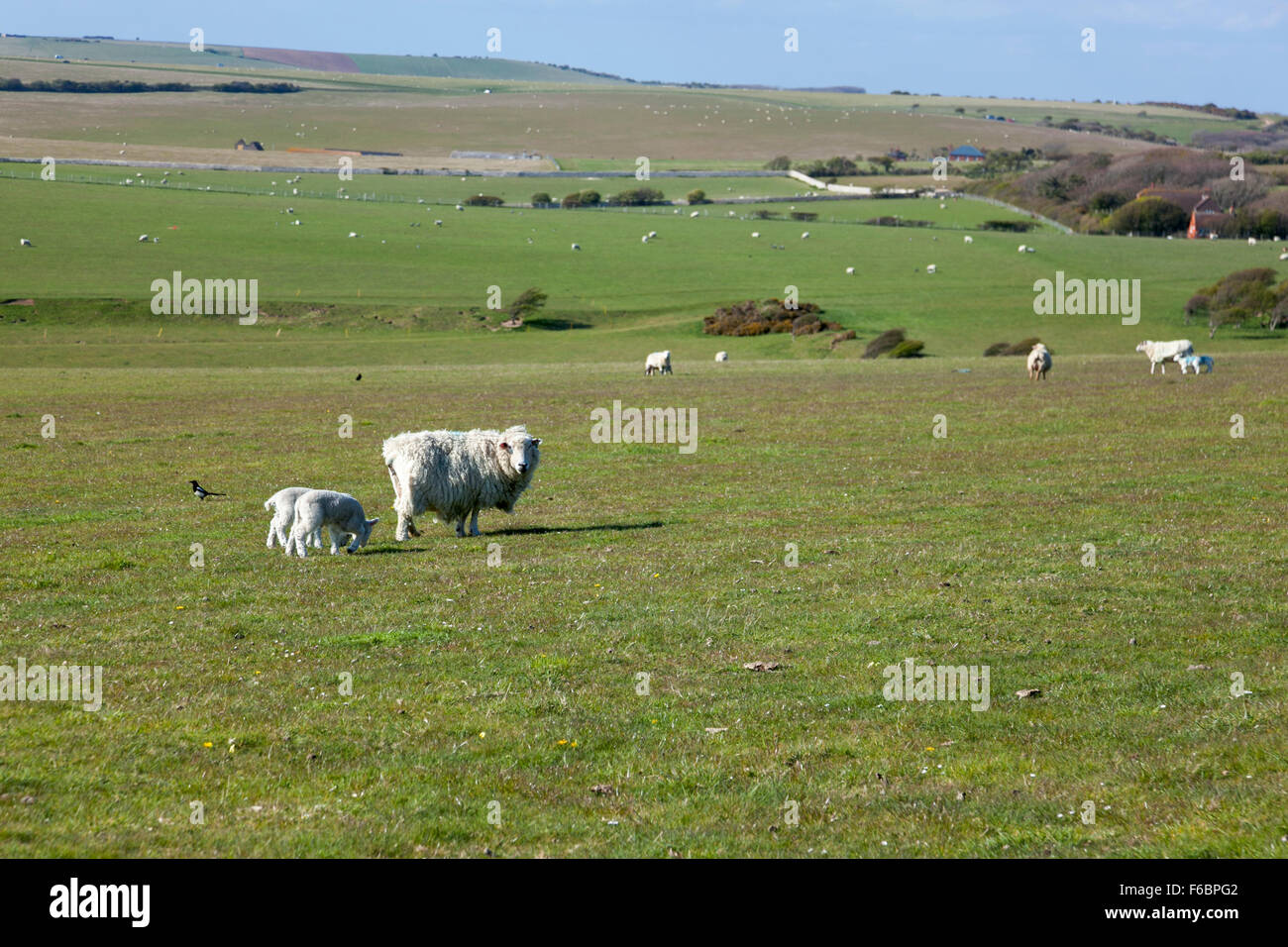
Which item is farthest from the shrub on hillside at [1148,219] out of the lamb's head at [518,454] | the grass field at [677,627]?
the lamb's head at [518,454]

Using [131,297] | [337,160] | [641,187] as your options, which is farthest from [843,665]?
[337,160]

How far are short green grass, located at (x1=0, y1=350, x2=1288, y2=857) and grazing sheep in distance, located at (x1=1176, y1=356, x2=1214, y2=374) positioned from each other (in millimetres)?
16509

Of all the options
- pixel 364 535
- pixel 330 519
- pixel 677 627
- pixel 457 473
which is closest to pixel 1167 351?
pixel 457 473

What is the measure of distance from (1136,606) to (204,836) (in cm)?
1037

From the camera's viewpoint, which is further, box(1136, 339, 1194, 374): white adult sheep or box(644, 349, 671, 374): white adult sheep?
box(644, 349, 671, 374): white adult sheep

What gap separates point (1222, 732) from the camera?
9328 mm

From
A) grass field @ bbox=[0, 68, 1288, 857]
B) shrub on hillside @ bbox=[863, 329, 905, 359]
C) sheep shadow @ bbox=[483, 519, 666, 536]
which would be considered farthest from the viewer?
shrub on hillside @ bbox=[863, 329, 905, 359]

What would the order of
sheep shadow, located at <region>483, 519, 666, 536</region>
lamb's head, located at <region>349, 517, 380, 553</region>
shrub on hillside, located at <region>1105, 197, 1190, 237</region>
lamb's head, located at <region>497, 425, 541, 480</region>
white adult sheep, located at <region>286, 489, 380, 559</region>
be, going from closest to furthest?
white adult sheep, located at <region>286, 489, 380, 559</region> → lamb's head, located at <region>349, 517, 380, 553</region> → lamb's head, located at <region>497, 425, 541, 480</region> → sheep shadow, located at <region>483, 519, 666, 536</region> → shrub on hillside, located at <region>1105, 197, 1190, 237</region>

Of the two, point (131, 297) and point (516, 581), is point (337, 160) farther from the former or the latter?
point (516, 581)

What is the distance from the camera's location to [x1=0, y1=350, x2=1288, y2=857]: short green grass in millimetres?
7766

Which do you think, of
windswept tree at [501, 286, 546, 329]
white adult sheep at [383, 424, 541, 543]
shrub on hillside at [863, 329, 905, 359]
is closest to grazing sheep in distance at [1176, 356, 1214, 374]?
shrub on hillside at [863, 329, 905, 359]

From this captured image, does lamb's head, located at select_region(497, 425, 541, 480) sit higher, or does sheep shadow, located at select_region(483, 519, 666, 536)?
lamb's head, located at select_region(497, 425, 541, 480)

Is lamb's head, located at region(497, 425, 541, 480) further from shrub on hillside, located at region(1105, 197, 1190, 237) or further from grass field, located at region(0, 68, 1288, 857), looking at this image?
shrub on hillside, located at region(1105, 197, 1190, 237)

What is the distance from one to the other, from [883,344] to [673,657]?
186ft
